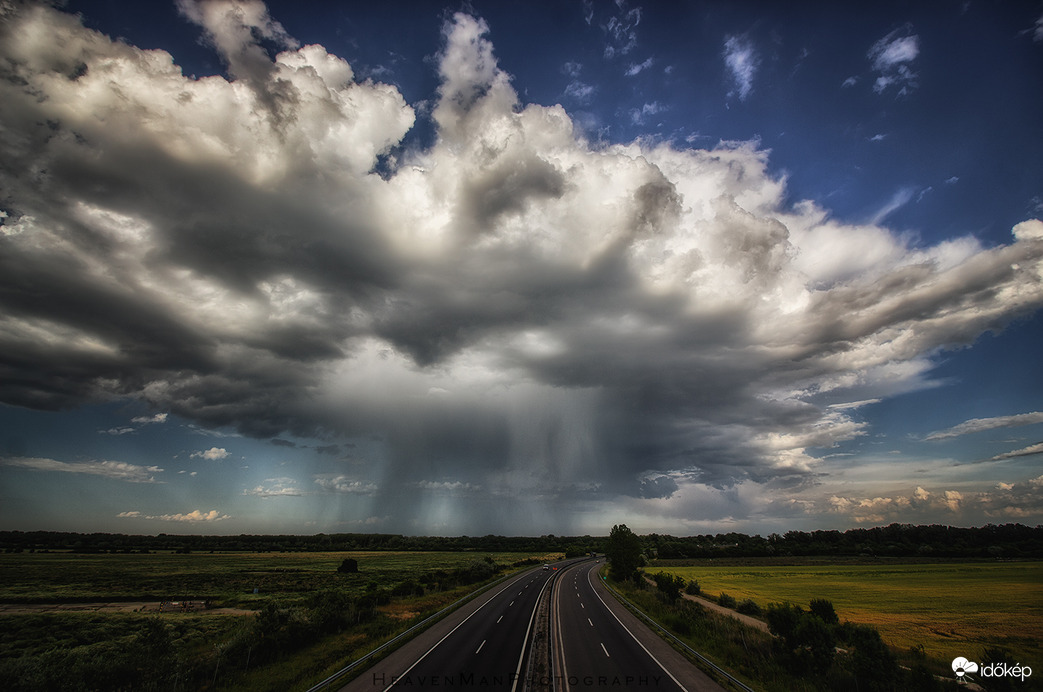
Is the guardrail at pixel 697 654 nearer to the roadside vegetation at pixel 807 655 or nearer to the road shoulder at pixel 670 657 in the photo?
the road shoulder at pixel 670 657

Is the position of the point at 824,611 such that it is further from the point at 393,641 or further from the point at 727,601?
the point at 727,601

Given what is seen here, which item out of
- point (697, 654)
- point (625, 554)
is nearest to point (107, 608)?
point (697, 654)

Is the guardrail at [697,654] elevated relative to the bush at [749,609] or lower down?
elevated

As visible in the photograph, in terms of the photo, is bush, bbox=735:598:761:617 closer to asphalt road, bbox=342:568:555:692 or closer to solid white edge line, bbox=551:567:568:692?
solid white edge line, bbox=551:567:568:692

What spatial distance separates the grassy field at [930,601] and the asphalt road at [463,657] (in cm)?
2911

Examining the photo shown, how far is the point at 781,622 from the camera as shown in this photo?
1006 inches

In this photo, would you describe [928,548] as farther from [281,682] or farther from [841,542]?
[281,682]

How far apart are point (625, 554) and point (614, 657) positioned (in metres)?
49.5

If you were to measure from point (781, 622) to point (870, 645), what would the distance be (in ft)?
18.9

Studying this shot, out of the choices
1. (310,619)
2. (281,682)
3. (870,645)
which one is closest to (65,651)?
(310,619)

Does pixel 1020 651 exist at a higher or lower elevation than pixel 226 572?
higher

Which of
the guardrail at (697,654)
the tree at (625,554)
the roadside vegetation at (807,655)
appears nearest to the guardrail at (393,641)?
the guardrail at (697,654)

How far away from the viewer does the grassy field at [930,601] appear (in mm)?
31859

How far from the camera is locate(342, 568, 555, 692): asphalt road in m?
18.9
